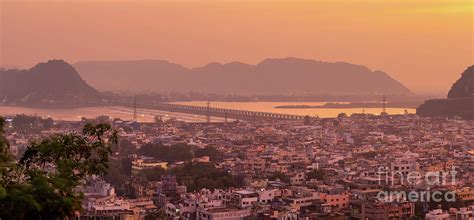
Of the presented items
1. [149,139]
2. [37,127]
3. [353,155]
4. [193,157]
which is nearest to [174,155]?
[193,157]

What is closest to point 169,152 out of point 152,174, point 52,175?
point 152,174

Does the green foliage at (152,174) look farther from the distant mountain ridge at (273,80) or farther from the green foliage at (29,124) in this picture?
the distant mountain ridge at (273,80)

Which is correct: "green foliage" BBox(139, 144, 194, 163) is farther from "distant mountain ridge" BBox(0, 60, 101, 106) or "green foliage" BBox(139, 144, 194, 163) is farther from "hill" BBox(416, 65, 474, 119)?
"distant mountain ridge" BBox(0, 60, 101, 106)

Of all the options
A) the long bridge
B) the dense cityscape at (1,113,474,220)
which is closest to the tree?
the dense cityscape at (1,113,474,220)

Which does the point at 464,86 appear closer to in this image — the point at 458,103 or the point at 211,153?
the point at 458,103

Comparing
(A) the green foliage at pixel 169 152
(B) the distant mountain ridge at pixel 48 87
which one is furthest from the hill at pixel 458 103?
(B) the distant mountain ridge at pixel 48 87

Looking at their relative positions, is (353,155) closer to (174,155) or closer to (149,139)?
(174,155)

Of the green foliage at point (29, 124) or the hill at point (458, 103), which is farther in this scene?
the hill at point (458, 103)
